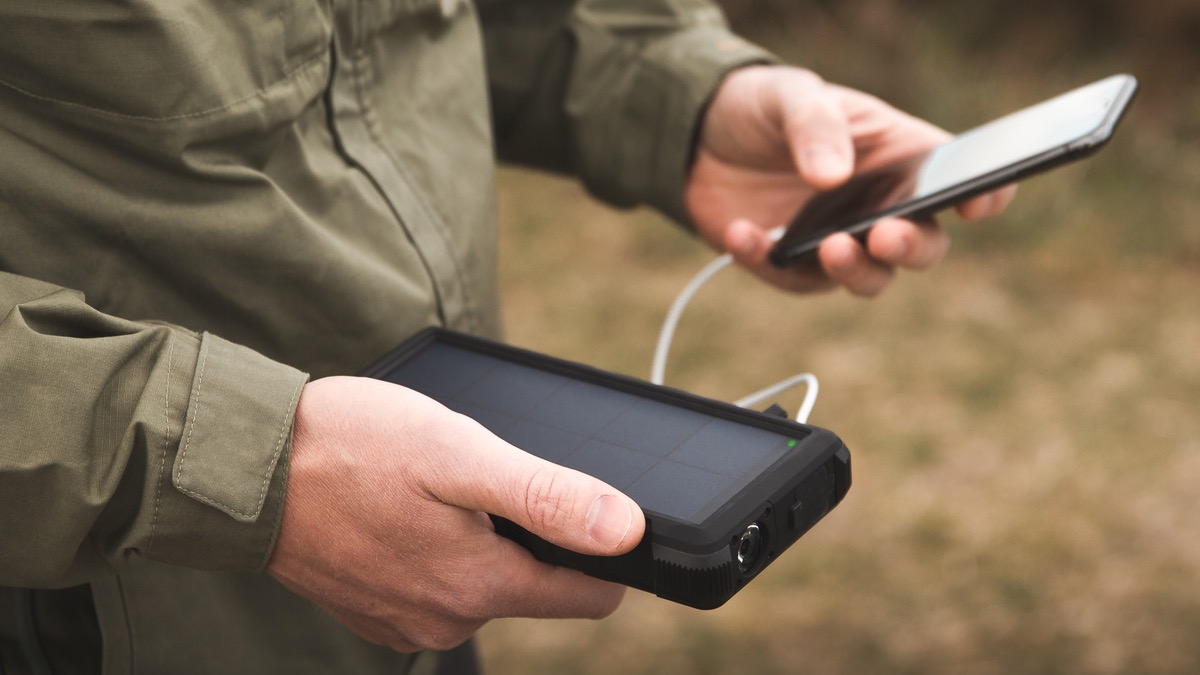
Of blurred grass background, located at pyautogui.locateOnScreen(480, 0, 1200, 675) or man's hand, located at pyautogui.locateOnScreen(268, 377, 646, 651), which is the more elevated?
man's hand, located at pyautogui.locateOnScreen(268, 377, 646, 651)

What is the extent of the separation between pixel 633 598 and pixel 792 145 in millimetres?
1387

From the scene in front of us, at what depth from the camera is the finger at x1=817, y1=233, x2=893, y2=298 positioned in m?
1.48

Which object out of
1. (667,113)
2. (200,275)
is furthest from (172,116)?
(667,113)

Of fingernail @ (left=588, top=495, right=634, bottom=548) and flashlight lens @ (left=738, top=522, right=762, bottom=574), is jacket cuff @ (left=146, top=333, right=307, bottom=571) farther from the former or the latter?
flashlight lens @ (left=738, top=522, right=762, bottom=574)

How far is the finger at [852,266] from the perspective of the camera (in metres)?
1.48

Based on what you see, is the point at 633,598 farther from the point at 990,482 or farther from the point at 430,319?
the point at 430,319

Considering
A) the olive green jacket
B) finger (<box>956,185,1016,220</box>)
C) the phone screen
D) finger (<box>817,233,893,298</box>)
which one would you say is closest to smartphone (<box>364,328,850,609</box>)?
the phone screen

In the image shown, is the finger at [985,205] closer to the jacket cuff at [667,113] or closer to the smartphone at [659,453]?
the jacket cuff at [667,113]

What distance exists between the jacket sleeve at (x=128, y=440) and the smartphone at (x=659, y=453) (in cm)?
20

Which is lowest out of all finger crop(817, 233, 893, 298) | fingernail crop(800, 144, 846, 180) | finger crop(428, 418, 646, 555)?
finger crop(817, 233, 893, 298)

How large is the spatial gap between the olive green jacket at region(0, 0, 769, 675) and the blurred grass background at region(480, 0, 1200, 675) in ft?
4.78

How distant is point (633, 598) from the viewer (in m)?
2.65

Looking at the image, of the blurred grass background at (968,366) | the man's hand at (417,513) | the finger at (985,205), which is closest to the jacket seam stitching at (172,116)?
the man's hand at (417,513)

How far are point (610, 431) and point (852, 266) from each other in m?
0.53
